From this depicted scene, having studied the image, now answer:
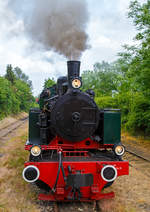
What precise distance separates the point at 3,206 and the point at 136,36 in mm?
9013

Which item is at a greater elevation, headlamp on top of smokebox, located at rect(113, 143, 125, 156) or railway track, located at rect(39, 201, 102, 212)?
headlamp on top of smokebox, located at rect(113, 143, 125, 156)

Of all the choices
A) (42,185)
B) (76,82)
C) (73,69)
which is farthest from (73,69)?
(42,185)

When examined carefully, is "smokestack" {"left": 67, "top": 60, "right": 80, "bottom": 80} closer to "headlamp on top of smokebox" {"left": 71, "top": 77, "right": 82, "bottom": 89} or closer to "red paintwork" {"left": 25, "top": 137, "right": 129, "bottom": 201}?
"headlamp on top of smokebox" {"left": 71, "top": 77, "right": 82, "bottom": 89}

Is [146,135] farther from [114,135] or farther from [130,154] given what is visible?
[114,135]

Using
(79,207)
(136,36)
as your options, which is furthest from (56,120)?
(136,36)

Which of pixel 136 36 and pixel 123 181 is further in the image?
pixel 136 36

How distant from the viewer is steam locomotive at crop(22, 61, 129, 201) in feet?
12.4

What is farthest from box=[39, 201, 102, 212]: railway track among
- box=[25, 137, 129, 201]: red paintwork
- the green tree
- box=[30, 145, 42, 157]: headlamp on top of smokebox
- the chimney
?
the green tree

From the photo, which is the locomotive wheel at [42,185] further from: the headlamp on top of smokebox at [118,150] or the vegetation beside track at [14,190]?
the headlamp on top of smokebox at [118,150]

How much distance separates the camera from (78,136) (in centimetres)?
444

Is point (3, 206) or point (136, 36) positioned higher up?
point (136, 36)

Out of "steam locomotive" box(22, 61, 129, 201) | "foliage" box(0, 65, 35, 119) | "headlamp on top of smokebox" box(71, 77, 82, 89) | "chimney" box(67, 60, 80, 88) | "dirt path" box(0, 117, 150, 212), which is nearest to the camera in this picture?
"steam locomotive" box(22, 61, 129, 201)

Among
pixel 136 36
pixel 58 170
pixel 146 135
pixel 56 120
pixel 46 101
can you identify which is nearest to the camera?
pixel 58 170

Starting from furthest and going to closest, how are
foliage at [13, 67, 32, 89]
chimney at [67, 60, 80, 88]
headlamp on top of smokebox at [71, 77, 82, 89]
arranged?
foliage at [13, 67, 32, 89] < chimney at [67, 60, 80, 88] < headlamp on top of smokebox at [71, 77, 82, 89]
